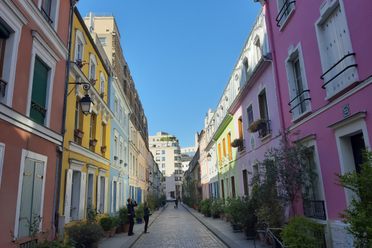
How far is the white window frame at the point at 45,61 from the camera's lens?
8.33 meters

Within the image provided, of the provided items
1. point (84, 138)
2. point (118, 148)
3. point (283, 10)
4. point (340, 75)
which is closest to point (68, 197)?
point (84, 138)

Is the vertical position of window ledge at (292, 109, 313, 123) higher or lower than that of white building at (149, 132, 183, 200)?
lower

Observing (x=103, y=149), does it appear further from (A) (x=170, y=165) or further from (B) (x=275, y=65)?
(A) (x=170, y=165)

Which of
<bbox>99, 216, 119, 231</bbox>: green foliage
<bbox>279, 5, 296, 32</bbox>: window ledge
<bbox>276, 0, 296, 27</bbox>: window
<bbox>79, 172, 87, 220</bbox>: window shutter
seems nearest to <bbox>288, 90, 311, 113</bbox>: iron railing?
<bbox>279, 5, 296, 32</bbox>: window ledge

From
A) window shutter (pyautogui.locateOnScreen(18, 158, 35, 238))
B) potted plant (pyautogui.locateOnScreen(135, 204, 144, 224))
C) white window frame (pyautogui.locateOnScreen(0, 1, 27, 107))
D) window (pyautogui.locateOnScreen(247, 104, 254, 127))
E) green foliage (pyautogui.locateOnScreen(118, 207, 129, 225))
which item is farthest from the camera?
potted plant (pyautogui.locateOnScreen(135, 204, 144, 224))

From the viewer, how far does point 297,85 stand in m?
10.5

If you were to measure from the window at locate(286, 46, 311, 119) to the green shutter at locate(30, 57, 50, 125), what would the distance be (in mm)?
7511

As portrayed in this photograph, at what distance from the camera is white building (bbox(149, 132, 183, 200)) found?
4688 inches

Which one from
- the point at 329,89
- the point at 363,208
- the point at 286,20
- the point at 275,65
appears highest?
the point at 286,20

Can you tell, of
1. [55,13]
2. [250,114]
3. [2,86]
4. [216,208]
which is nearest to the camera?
[2,86]

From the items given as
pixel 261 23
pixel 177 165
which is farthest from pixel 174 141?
pixel 261 23

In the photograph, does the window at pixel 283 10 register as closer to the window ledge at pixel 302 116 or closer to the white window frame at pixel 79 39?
the window ledge at pixel 302 116

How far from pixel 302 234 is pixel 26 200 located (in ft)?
21.7

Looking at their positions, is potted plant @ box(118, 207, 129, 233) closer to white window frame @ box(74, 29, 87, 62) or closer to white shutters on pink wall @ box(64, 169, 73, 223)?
white shutters on pink wall @ box(64, 169, 73, 223)
